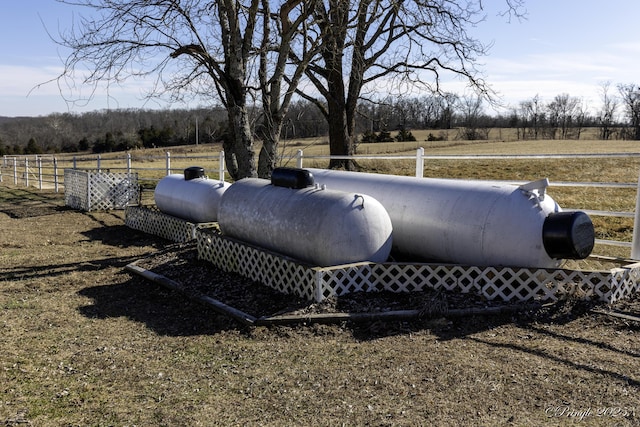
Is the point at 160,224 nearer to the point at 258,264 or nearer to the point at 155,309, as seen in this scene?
the point at 258,264

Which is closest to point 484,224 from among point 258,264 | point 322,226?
point 322,226

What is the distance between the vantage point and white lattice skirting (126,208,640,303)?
20.8ft

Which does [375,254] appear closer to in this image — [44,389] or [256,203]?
[256,203]

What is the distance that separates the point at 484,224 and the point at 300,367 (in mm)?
3253

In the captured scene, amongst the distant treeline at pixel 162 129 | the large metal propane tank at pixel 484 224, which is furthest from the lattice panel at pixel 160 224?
the distant treeline at pixel 162 129

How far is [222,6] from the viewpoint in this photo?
33.6 ft

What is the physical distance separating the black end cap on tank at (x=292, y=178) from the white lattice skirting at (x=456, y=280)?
3.84 feet

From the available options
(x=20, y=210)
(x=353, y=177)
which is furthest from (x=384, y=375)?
(x=20, y=210)

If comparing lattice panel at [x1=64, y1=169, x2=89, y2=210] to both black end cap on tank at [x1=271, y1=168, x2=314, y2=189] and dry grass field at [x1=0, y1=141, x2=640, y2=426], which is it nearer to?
dry grass field at [x1=0, y1=141, x2=640, y2=426]

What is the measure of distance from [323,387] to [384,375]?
57 cm

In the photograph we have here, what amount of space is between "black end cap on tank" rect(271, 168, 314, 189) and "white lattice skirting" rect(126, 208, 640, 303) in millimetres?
1172

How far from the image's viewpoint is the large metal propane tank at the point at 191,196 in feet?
37.5

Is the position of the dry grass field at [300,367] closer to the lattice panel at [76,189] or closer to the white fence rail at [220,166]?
the white fence rail at [220,166]

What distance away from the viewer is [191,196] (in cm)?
1189
